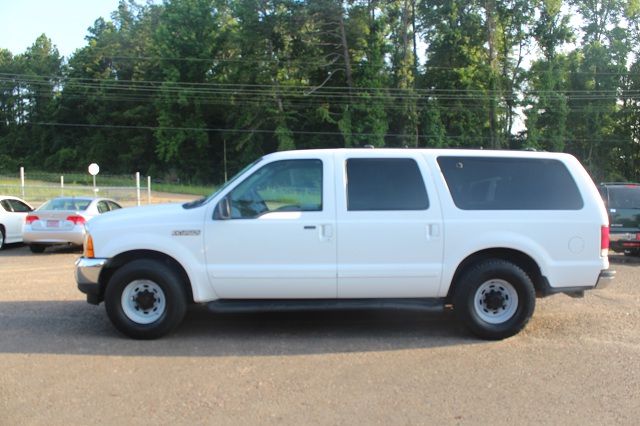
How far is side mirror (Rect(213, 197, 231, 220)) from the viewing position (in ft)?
19.9

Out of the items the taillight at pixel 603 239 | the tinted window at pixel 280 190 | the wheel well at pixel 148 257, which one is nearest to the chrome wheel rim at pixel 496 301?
the taillight at pixel 603 239

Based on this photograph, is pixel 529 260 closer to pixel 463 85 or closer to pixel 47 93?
pixel 463 85

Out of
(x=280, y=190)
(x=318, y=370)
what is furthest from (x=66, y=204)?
(x=318, y=370)

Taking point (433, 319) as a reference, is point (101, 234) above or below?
above

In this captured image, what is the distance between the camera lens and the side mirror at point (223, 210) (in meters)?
6.06

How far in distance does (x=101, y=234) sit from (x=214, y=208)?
50.0 inches

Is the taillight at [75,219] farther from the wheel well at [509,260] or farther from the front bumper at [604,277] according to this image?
the front bumper at [604,277]

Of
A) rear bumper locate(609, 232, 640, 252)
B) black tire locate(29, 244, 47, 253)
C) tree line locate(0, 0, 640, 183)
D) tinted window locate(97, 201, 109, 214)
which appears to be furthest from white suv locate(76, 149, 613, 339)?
tree line locate(0, 0, 640, 183)

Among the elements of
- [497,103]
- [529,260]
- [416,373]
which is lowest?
[416,373]

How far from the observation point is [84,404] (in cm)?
453

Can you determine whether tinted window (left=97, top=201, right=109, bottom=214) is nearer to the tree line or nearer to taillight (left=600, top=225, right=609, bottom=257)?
→ taillight (left=600, top=225, right=609, bottom=257)

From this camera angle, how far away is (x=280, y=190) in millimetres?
6340

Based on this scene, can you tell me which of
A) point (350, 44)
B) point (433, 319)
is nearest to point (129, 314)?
point (433, 319)

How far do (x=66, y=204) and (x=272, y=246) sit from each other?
33.5 ft
